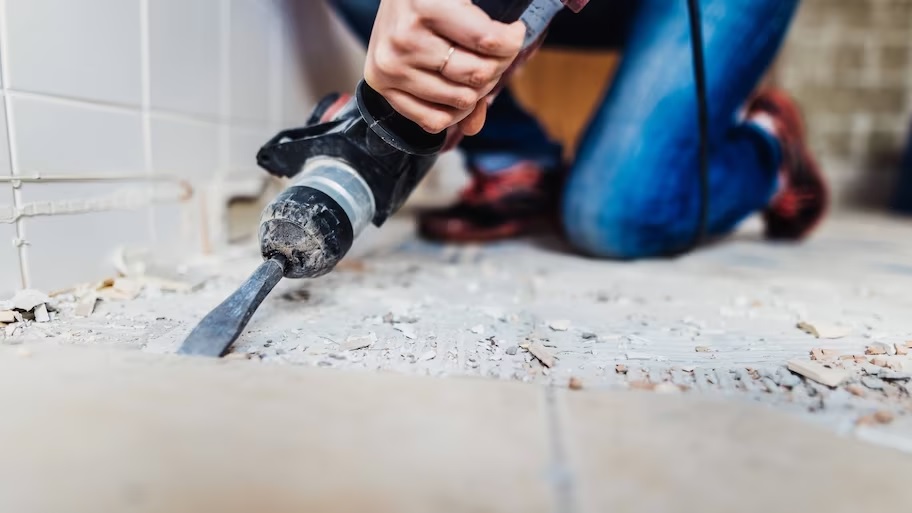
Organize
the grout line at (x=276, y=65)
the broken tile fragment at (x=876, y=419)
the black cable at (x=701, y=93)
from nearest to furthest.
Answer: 1. the broken tile fragment at (x=876, y=419)
2. the black cable at (x=701, y=93)
3. the grout line at (x=276, y=65)

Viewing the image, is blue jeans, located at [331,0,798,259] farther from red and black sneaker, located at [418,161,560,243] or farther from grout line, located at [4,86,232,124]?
grout line, located at [4,86,232,124]

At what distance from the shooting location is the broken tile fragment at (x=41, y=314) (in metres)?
0.53

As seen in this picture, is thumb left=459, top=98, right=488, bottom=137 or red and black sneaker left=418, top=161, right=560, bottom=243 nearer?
thumb left=459, top=98, right=488, bottom=137

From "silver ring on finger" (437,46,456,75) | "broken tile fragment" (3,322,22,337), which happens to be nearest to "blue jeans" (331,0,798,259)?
"silver ring on finger" (437,46,456,75)

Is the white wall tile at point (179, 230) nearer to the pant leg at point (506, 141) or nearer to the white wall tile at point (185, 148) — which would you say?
the white wall tile at point (185, 148)

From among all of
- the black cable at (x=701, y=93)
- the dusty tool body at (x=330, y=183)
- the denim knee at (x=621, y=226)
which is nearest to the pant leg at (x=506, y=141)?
the denim knee at (x=621, y=226)

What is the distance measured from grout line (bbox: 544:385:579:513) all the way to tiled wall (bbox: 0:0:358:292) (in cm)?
54

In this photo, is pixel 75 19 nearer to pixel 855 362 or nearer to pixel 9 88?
pixel 9 88

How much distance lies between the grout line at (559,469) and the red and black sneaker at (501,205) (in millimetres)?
783

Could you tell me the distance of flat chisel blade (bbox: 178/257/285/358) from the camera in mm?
456

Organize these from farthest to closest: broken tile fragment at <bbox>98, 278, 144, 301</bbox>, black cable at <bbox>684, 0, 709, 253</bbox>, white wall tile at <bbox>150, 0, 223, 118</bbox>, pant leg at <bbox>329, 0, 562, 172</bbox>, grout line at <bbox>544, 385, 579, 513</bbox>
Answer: pant leg at <bbox>329, 0, 562, 172</bbox> < black cable at <bbox>684, 0, 709, 253</bbox> < white wall tile at <bbox>150, 0, 223, 118</bbox> < broken tile fragment at <bbox>98, 278, 144, 301</bbox> < grout line at <bbox>544, 385, 579, 513</bbox>

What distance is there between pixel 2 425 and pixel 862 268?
1165mm

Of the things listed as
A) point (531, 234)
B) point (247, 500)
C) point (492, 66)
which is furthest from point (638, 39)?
point (247, 500)

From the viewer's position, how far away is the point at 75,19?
0.60 metres
